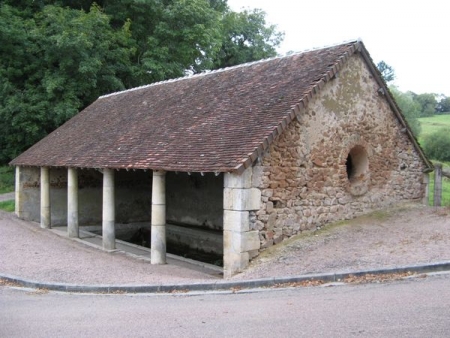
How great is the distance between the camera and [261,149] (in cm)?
864

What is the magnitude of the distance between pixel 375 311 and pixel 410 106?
3351 cm

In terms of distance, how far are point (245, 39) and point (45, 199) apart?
894 inches

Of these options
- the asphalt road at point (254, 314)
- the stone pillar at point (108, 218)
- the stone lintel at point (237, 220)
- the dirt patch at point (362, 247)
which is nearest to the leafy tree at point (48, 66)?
the stone pillar at point (108, 218)

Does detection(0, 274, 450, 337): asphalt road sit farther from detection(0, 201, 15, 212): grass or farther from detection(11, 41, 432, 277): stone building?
detection(0, 201, 15, 212): grass

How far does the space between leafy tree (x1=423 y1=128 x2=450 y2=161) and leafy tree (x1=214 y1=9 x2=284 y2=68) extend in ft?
41.7

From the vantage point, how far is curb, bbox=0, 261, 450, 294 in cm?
713

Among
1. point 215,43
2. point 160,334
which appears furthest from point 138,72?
point 160,334

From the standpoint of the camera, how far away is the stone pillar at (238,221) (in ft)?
27.8

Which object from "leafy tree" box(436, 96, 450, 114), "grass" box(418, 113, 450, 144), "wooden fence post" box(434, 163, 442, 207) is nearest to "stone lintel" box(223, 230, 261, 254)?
"wooden fence post" box(434, 163, 442, 207)

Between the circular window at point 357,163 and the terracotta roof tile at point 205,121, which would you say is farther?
the circular window at point 357,163

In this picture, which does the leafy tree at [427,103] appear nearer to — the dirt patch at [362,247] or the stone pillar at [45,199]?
the dirt patch at [362,247]

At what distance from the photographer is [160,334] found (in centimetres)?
521

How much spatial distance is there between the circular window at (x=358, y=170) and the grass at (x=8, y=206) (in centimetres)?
1381

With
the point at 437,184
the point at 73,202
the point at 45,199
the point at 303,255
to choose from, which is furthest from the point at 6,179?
the point at 437,184
